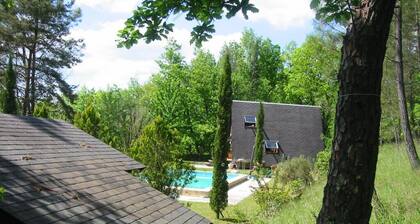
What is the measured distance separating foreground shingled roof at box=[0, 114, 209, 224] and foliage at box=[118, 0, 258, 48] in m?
3.04

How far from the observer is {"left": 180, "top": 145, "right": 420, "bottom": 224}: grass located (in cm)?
618

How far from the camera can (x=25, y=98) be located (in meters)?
30.2

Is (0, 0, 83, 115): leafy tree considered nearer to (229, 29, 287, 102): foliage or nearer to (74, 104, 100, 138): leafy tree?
(74, 104, 100, 138): leafy tree

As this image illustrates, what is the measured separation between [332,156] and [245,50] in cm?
5447

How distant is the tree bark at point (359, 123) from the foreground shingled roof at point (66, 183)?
13.4ft

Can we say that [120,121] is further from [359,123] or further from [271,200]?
[359,123]

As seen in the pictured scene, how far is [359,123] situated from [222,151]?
1445 cm

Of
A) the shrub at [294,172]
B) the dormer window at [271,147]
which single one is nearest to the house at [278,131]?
the dormer window at [271,147]

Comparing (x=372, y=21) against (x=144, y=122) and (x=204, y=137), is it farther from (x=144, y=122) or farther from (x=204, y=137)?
(x=204, y=137)

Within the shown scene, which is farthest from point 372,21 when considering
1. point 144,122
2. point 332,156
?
point 144,122

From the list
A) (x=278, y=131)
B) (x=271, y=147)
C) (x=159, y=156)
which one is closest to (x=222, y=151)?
(x=159, y=156)

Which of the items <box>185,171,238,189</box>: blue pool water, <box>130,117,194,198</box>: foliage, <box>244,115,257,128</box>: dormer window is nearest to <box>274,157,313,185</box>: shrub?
<box>130,117,194,198</box>: foliage

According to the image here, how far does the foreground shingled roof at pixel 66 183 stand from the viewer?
6.24m

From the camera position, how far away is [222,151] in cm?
1741
